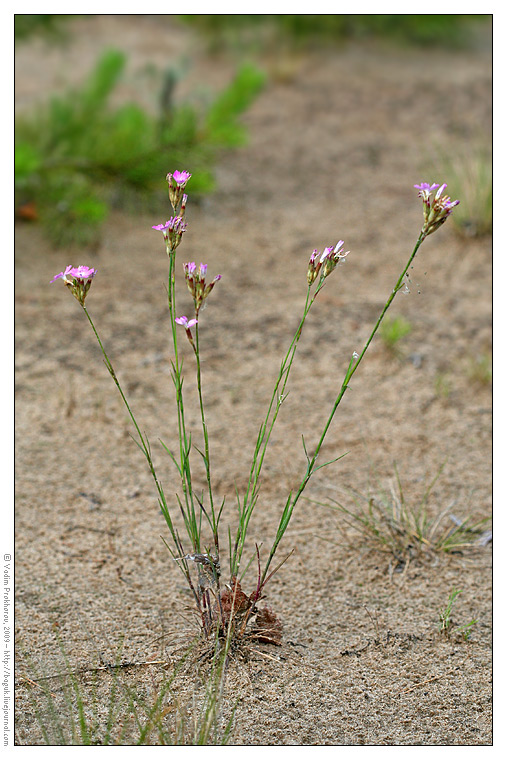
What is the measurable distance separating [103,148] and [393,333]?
1.74 m

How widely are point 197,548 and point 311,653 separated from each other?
1.25 feet


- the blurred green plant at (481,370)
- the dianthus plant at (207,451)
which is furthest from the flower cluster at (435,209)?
the blurred green plant at (481,370)

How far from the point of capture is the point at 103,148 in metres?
3.84

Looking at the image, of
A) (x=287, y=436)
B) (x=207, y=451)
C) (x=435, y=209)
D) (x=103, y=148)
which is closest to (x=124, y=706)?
(x=207, y=451)

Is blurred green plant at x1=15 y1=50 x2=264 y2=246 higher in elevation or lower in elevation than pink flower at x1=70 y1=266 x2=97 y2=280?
higher

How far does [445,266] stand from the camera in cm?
397

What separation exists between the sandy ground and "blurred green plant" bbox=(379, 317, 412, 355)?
45mm

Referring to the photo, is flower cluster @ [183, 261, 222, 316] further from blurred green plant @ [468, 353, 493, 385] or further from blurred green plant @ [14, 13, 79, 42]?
blurred green plant @ [14, 13, 79, 42]

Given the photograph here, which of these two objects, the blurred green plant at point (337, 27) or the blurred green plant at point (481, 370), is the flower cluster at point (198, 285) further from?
the blurred green plant at point (337, 27)

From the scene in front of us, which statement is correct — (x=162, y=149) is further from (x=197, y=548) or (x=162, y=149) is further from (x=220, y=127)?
(x=197, y=548)

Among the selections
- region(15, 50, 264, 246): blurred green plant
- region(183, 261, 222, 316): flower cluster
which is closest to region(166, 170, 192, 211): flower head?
region(183, 261, 222, 316): flower cluster

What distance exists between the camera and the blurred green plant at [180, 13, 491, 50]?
6.88 metres

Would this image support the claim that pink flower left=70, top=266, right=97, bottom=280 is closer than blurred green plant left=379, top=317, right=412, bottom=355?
Yes

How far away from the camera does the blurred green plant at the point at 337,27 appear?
6875 millimetres
